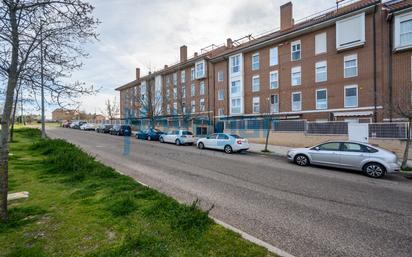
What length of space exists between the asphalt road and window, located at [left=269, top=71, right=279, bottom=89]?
52.8 feet

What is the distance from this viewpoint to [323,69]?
20641 millimetres

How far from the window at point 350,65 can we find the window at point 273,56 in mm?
6929

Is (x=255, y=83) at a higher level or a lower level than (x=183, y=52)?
lower

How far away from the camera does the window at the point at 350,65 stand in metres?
18.7

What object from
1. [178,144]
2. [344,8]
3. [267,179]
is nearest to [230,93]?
[178,144]

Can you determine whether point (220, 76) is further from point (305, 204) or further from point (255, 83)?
point (305, 204)

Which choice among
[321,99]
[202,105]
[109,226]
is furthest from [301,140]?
[202,105]

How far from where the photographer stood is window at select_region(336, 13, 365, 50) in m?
17.9

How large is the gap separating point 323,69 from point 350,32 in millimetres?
3628

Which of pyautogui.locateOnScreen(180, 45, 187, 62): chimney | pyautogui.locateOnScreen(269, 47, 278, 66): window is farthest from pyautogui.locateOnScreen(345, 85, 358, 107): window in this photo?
pyautogui.locateOnScreen(180, 45, 187, 62): chimney

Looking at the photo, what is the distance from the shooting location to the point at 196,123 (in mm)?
30344

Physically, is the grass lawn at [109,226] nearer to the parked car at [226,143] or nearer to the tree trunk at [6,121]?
the tree trunk at [6,121]

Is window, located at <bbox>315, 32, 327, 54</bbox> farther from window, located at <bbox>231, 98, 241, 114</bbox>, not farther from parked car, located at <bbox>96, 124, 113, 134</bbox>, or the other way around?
parked car, located at <bbox>96, 124, 113, 134</bbox>

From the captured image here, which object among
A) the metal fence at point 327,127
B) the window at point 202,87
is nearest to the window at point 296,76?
the metal fence at point 327,127
